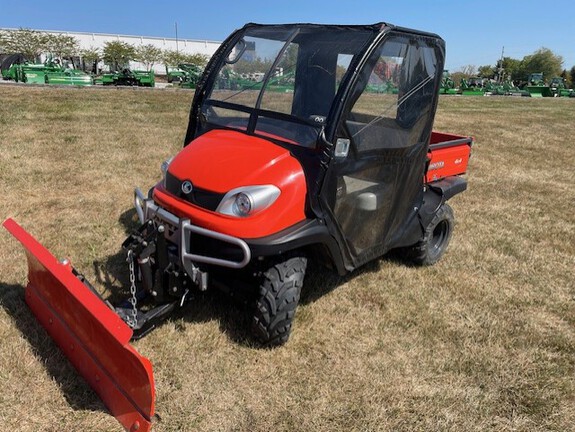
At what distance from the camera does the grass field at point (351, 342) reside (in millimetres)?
2449

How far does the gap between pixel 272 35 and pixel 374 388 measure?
2.31 metres

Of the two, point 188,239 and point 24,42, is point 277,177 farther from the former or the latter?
point 24,42

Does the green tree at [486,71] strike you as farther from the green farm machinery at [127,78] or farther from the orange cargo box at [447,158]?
the orange cargo box at [447,158]

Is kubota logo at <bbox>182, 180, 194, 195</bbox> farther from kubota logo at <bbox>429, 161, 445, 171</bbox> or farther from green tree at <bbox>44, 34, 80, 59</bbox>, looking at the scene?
green tree at <bbox>44, 34, 80, 59</bbox>

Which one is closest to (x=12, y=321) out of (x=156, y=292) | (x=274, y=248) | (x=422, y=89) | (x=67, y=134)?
(x=156, y=292)

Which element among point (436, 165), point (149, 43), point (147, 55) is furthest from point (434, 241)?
point (149, 43)

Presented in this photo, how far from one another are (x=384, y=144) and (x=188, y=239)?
138 cm

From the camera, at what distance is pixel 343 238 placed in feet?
9.68

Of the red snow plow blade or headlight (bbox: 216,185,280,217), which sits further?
headlight (bbox: 216,185,280,217)

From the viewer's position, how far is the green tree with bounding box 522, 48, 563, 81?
74.4 metres

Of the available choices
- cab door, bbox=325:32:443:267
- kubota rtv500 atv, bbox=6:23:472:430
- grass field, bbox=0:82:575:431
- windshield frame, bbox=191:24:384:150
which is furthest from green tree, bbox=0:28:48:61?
cab door, bbox=325:32:443:267

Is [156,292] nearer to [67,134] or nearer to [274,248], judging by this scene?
[274,248]

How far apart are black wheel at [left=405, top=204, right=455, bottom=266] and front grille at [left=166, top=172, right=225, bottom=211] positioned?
1942 millimetres

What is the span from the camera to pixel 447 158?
425cm
